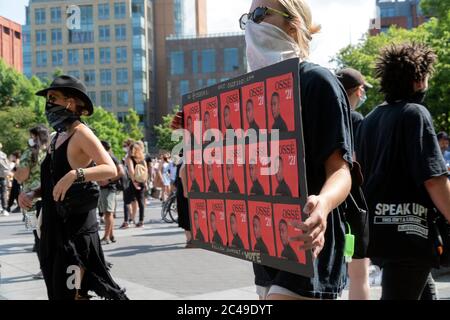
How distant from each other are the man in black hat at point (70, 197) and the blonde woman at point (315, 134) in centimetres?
198

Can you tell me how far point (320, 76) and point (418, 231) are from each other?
1417 mm

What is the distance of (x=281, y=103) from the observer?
78.7 inches

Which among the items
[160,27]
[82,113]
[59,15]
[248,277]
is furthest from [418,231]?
[160,27]

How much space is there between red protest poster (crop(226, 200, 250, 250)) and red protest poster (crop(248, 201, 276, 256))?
4cm

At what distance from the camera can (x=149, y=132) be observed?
351 ft

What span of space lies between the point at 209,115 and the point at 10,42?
8877 cm

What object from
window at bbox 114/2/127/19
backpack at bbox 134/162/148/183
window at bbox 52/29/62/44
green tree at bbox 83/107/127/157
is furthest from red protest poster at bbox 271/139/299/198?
window at bbox 52/29/62/44

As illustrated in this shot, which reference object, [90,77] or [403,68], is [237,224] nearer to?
[403,68]

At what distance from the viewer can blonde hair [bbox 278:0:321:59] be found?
87.0 inches

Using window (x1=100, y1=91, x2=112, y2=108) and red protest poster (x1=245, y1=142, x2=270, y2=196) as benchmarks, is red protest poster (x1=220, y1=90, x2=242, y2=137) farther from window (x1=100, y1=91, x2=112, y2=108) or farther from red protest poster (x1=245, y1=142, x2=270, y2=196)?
window (x1=100, y1=91, x2=112, y2=108)

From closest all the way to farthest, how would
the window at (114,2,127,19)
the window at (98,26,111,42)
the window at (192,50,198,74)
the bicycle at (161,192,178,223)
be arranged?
the bicycle at (161,192,178,223)
the window at (192,50,198,74)
the window at (114,2,127,19)
the window at (98,26,111,42)

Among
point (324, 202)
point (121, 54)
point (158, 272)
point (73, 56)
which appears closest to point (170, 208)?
point (158, 272)
